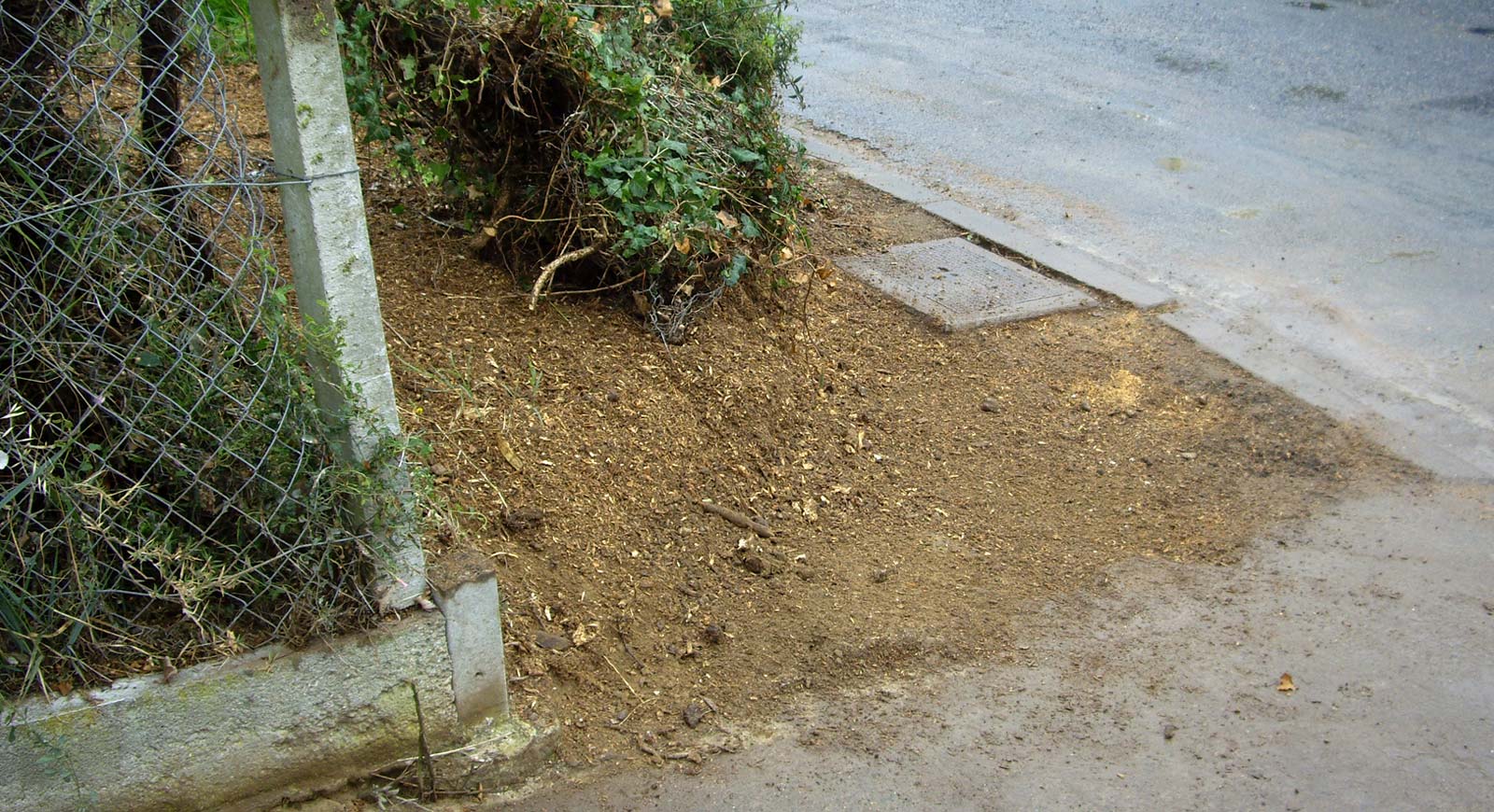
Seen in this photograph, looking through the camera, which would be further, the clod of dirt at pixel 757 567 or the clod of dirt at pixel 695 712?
the clod of dirt at pixel 757 567

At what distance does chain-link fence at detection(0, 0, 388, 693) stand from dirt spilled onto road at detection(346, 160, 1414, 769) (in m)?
0.48

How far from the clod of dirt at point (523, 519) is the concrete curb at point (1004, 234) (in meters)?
3.30

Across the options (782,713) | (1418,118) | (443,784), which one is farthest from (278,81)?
(1418,118)

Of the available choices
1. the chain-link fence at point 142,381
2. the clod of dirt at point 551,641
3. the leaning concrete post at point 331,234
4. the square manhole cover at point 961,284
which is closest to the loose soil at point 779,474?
the clod of dirt at point 551,641

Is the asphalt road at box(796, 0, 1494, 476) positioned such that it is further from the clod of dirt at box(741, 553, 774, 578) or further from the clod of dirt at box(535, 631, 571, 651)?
the clod of dirt at box(535, 631, 571, 651)

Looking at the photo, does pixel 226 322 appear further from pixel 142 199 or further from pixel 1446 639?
pixel 1446 639

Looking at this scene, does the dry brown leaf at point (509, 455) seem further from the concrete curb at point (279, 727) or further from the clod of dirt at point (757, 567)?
the concrete curb at point (279, 727)

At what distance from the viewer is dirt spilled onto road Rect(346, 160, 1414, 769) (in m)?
3.56

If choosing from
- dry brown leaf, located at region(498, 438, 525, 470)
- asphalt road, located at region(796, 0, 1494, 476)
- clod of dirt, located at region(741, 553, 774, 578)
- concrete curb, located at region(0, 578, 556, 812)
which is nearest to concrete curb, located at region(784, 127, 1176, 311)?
asphalt road, located at region(796, 0, 1494, 476)

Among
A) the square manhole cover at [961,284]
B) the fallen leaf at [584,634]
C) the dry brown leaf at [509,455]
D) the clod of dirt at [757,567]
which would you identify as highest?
the dry brown leaf at [509,455]

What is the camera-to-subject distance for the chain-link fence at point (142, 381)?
2529mm

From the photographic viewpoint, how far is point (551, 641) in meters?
3.48

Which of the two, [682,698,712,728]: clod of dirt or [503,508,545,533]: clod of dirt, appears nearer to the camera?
[682,698,712,728]: clod of dirt

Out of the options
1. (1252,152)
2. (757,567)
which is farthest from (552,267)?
(1252,152)
